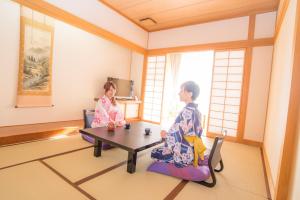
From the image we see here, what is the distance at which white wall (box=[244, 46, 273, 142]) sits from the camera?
338 centimetres

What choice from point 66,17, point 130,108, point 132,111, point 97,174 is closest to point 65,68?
point 66,17

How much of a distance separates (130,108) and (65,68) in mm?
2074

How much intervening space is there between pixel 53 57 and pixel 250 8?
14.1 ft

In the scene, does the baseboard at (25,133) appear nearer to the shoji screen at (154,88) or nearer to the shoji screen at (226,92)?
the shoji screen at (154,88)

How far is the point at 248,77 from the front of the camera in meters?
3.55

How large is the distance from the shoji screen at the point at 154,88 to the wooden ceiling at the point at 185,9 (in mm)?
1257

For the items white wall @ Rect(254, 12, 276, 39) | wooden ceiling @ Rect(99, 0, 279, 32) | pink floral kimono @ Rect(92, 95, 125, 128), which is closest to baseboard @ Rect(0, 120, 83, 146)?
pink floral kimono @ Rect(92, 95, 125, 128)

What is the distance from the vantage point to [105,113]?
9.58 feet

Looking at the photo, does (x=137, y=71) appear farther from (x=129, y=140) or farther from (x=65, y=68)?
(x=129, y=140)

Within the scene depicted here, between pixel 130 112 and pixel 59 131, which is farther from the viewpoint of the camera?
pixel 130 112

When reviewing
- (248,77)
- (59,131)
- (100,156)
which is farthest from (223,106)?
(59,131)

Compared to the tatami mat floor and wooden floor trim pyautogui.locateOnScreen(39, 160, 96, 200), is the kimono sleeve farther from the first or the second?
wooden floor trim pyautogui.locateOnScreen(39, 160, 96, 200)

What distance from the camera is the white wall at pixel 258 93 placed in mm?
3385

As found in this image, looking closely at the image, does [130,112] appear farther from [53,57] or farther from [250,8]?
[250,8]
